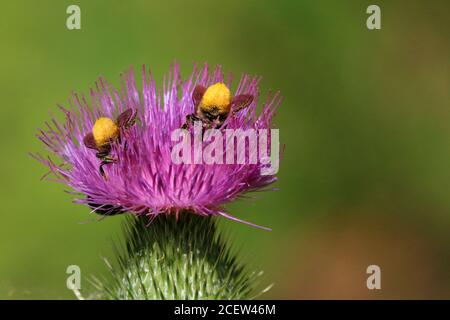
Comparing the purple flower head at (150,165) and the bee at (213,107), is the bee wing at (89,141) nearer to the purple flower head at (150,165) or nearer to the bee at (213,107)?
the purple flower head at (150,165)

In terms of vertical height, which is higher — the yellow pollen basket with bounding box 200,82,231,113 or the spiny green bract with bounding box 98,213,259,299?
the yellow pollen basket with bounding box 200,82,231,113

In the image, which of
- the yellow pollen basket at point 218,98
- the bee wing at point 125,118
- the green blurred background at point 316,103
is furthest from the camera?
the green blurred background at point 316,103

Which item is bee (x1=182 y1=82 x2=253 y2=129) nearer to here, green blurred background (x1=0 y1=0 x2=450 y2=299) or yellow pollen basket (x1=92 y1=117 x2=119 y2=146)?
yellow pollen basket (x1=92 y1=117 x2=119 y2=146)

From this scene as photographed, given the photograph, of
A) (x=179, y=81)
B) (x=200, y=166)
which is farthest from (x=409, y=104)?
(x=200, y=166)

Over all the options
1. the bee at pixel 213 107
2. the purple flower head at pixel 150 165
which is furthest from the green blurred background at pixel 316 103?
the bee at pixel 213 107

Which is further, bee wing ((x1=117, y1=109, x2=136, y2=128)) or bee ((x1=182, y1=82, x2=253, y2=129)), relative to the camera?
bee wing ((x1=117, y1=109, x2=136, y2=128))

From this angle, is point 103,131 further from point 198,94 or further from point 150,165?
point 198,94

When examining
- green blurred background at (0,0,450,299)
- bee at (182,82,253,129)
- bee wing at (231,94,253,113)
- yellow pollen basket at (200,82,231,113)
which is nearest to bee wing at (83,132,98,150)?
bee at (182,82,253,129)
